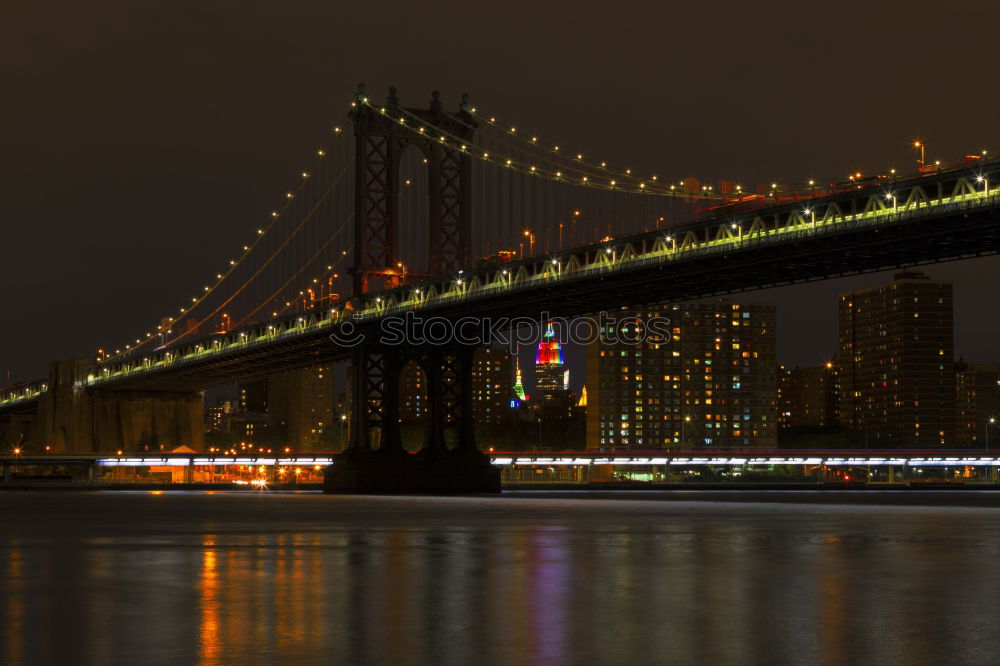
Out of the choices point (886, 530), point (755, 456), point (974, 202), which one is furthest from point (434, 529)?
point (755, 456)

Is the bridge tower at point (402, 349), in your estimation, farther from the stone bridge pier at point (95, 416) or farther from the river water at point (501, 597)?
the stone bridge pier at point (95, 416)

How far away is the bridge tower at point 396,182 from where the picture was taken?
90375 millimetres

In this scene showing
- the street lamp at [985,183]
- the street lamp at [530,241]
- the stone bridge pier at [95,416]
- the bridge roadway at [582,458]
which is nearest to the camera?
the street lamp at [985,183]

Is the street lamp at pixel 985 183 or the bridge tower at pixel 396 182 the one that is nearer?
the street lamp at pixel 985 183

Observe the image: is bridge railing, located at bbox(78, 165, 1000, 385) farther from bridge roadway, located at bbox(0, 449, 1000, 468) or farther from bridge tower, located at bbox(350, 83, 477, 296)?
bridge roadway, located at bbox(0, 449, 1000, 468)

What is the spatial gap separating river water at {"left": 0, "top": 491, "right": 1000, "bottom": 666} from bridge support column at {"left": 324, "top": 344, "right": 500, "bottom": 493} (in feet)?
177

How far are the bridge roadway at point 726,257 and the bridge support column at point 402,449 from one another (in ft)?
12.1

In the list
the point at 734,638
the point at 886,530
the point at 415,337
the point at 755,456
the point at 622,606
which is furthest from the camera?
the point at 755,456

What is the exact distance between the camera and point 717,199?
75750 mm

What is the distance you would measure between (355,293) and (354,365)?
4522mm

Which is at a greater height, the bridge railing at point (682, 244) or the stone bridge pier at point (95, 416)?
the bridge railing at point (682, 244)

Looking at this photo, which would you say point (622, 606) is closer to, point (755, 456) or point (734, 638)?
point (734, 638)

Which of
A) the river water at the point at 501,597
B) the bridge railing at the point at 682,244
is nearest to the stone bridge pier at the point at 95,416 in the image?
the bridge railing at the point at 682,244

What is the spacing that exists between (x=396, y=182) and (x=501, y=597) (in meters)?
74.9
